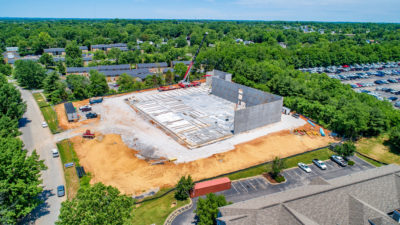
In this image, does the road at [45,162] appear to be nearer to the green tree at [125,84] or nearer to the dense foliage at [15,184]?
the dense foliage at [15,184]

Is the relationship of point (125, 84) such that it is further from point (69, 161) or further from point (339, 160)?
point (339, 160)

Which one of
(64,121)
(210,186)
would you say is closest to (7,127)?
(64,121)

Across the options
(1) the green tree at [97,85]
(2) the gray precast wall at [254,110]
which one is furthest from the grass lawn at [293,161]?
(1) the green tree at [97,85]

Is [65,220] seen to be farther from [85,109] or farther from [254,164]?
[85,109]

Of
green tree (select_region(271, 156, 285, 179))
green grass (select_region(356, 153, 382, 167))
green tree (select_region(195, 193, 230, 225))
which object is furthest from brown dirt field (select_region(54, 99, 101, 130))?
green grass (select_region(356, 153, 382, 167))

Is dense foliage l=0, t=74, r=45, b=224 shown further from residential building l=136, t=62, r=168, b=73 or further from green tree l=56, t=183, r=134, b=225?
residential building l=136, t=62, r=168, b=73

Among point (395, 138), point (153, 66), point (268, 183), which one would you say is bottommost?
point (268, 183)
